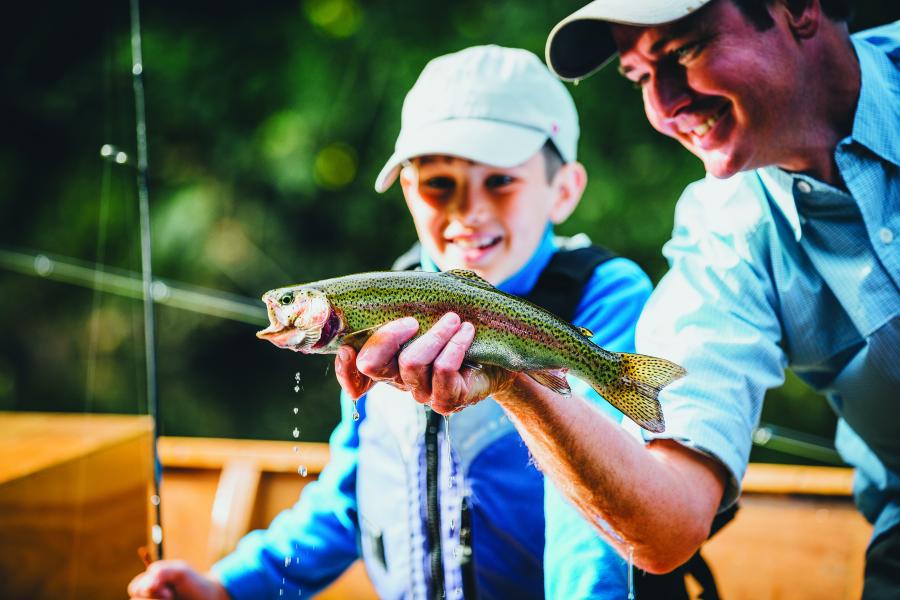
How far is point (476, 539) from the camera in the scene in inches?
71.6

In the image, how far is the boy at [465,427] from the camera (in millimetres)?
1818

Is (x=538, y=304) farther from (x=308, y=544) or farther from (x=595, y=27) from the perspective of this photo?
(x=308, y=544)

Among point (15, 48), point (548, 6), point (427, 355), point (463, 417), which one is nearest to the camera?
point (427, 355)

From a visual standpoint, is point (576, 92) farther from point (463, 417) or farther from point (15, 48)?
point (463, 417)

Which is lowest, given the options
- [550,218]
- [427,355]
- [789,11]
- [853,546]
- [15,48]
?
[853,546]

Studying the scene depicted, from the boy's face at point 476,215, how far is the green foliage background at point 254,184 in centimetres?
353

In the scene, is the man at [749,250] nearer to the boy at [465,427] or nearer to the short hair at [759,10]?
the short hair at [759,10]

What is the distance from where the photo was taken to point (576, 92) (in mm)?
5422

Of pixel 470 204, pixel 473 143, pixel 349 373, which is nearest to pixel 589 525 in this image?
pixel 349 373

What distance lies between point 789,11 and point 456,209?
32.6 inches

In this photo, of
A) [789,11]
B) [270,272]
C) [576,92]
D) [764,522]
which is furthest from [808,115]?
[270,272]

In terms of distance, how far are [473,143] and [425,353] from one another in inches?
34.3

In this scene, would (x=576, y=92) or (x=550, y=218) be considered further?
(x=576, y=92)

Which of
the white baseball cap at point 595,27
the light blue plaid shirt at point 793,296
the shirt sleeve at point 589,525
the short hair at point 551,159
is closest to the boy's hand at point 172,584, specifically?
the shirt sleeve at point 589,525
